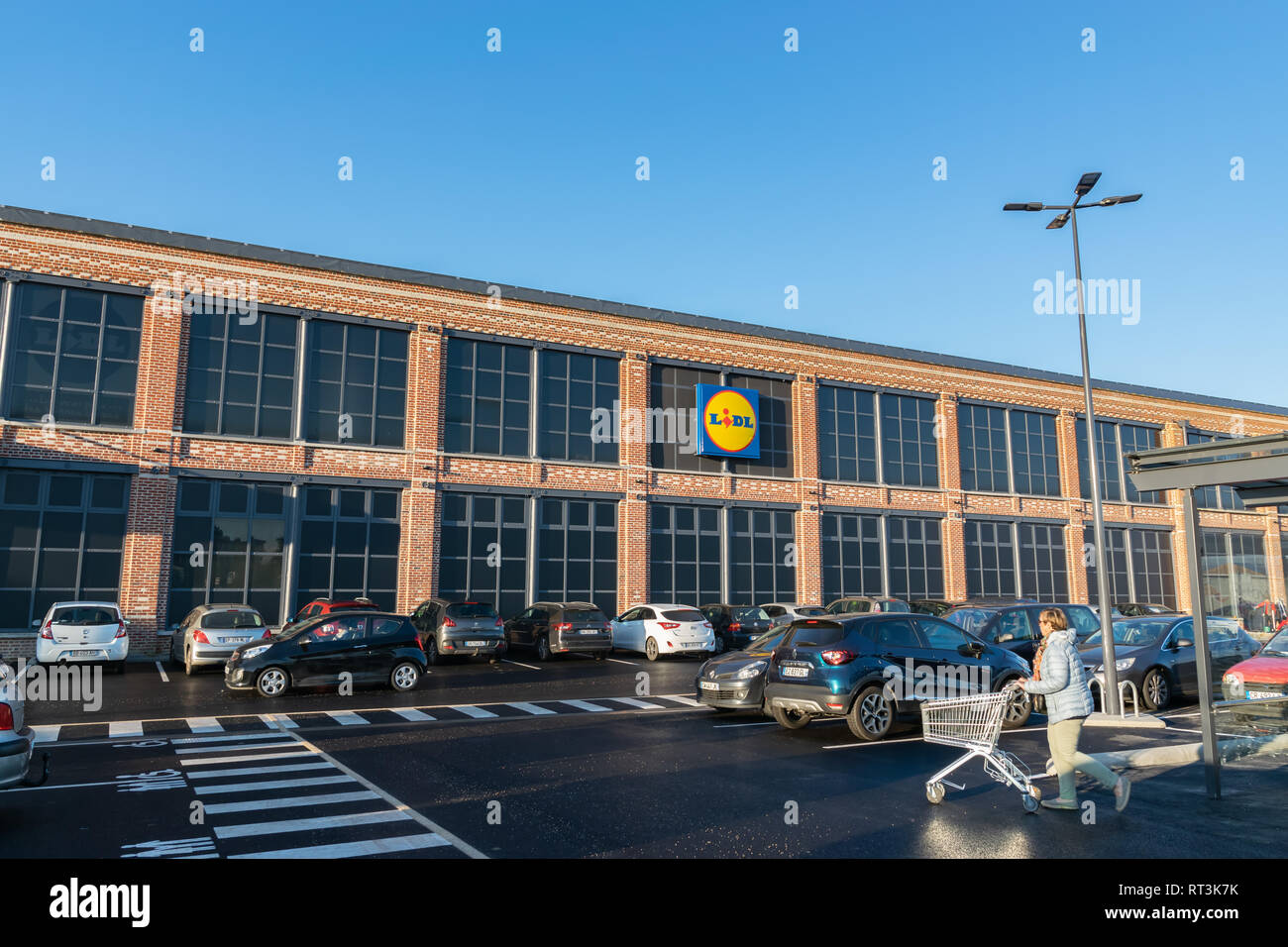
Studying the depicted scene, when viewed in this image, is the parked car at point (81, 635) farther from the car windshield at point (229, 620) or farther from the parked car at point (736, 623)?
the parked car at point (736, 623)

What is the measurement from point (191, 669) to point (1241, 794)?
20.1m

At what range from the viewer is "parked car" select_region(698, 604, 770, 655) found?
1082 inches

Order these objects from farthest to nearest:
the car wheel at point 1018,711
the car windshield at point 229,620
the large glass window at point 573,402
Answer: the large glass window at point 573,402 → the car windshield at point 229,620 → the car wheel at point 1018,711

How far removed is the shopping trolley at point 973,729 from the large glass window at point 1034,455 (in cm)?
3499

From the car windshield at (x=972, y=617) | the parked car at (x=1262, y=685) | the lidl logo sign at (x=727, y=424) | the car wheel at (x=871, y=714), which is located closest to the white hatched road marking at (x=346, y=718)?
the car wheel at (x=871, y=714)

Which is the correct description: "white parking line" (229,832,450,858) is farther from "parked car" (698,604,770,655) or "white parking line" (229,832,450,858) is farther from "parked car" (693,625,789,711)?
"parked car" (698,604,770,655)

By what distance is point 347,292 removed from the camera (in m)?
27.0

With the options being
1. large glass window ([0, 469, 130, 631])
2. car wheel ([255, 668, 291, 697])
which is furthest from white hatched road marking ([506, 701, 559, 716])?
large glass window ([0, 469, 130, 631])

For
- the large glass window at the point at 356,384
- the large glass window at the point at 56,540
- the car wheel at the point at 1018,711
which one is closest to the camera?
the car wheel at the point at 1018,711

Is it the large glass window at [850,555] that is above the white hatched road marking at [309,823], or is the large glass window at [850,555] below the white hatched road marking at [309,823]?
above

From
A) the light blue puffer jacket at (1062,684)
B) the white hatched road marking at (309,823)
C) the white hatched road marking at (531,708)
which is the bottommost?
the white hatched road marking at (531,708)

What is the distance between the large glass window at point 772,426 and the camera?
3372 centimetres

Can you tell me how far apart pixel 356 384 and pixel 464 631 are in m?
9.49

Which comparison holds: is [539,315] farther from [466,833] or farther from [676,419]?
[466,833]
